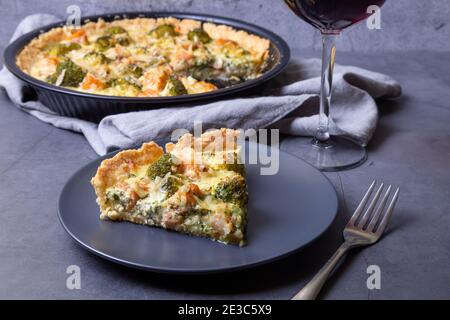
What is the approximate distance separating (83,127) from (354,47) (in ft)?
5.93

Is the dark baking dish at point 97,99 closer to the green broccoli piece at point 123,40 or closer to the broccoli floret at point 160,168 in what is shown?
the green broccoli piece at point 123,40

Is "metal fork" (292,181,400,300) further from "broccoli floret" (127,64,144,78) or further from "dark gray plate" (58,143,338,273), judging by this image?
"broccoli floret" (127,64,144,78)

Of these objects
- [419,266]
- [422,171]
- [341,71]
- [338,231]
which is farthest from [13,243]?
[341,71]

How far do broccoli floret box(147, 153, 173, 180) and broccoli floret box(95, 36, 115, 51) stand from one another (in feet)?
4.63

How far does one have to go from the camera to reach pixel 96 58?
2936 mm

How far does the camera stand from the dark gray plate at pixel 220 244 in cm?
156

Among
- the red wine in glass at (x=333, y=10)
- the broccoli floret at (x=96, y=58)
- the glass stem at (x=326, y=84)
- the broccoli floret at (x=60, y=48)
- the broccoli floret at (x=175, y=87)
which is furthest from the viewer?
the broccoli floret at (x=60, y=48)

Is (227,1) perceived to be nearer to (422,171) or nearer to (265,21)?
(265,21)

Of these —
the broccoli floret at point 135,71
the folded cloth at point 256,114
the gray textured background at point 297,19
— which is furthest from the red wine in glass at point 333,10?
the gray textured background at point 297,19

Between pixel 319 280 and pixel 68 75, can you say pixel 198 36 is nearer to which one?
pixel 68 75

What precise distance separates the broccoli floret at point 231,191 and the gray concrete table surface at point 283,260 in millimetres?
184

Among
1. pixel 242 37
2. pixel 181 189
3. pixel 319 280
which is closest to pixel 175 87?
pixel 242 37

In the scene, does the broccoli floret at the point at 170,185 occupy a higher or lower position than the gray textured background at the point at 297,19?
higher

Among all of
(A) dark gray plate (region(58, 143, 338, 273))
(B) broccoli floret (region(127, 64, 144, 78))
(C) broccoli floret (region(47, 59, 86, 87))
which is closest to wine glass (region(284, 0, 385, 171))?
(A) dark gray plate (region(58, 143, 338, 273))
